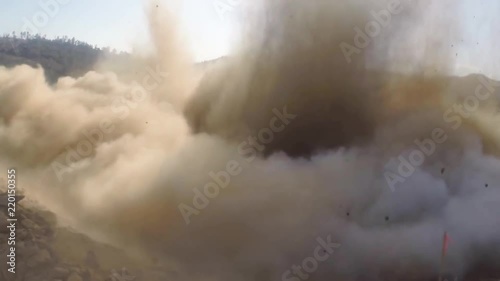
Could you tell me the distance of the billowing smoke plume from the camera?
770 inches

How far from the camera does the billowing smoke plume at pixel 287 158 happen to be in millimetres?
19562

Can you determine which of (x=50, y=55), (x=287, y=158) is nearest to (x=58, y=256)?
(x=287, y=158)

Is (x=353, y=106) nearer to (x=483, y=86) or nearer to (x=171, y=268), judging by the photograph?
(x=483, y=86)

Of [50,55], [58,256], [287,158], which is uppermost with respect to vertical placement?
[50,55]

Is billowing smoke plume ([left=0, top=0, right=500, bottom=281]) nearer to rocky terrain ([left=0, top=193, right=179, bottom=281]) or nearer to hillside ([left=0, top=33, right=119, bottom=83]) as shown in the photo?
rocky terrain ([left=0, top=193, right=179, bottom=281])

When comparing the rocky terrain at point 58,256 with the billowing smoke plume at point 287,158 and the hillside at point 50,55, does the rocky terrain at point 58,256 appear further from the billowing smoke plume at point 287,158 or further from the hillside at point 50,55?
the hillside at point 50,55

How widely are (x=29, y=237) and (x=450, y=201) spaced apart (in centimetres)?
1698

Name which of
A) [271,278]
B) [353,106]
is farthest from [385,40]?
[271,278]

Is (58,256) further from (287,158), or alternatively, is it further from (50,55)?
(50,55)

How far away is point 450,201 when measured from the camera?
23.0 meters

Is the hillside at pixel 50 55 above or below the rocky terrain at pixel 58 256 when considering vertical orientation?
above

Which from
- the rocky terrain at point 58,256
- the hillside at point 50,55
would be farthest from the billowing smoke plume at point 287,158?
the hillside at point 50,55

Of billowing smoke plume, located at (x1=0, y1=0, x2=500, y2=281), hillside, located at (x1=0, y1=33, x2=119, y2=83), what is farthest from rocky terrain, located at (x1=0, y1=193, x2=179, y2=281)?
hillside, located at (x1=0, y1=33, x2=119, y2=83)

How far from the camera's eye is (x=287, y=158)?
81.6 ft
